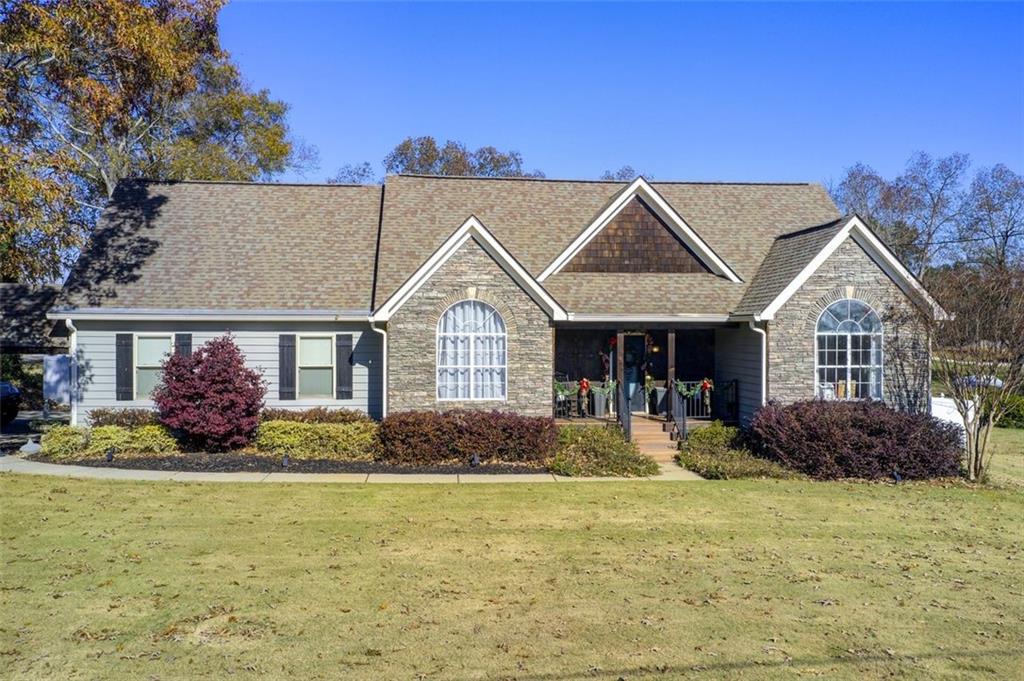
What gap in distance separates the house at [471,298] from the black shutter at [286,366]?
45mm

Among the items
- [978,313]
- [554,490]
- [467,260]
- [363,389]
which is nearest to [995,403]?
[978,313]

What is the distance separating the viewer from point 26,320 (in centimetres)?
3064

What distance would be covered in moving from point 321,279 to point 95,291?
5.22 metres

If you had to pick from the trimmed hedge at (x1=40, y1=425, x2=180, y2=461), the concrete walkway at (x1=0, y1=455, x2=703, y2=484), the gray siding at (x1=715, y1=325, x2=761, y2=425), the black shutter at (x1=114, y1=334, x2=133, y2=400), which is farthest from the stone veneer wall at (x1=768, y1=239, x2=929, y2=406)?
the black shutter at (x1=114, y1=334, x2=133, y2=400)

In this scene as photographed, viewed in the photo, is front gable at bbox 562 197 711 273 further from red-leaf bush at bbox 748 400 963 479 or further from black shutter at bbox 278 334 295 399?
black shutter at bbox 278 334 295 399

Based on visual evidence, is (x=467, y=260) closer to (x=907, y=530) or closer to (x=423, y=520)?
(x=423, y=520)

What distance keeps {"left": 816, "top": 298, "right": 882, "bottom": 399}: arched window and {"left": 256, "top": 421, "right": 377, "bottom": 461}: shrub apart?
400 inches

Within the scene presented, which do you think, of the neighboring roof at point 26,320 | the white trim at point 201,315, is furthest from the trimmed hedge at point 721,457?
the neighboring roof at point 26,320

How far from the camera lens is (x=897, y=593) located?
9.33m

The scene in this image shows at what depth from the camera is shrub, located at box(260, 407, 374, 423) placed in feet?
62.0

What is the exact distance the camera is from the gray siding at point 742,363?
64.0 ft

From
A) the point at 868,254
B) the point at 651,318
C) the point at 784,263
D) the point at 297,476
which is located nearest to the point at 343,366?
the point at 297,476

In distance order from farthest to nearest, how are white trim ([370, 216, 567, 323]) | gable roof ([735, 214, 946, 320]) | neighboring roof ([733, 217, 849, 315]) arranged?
neighboring roof ([733, 217, 849, 315]) < gable roof ([735, 214, 946, 320]) < white trim ([370, 216, 567, 323])

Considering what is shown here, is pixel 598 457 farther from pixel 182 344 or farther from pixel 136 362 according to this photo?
pixel 136 362
